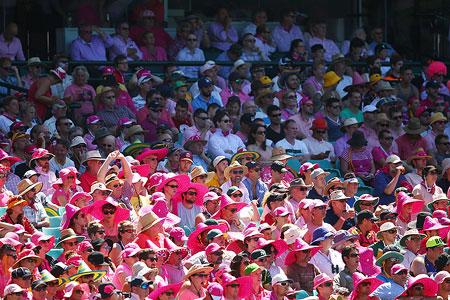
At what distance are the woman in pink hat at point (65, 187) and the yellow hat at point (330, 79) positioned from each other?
5.68 meters

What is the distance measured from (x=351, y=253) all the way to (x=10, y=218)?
3.10 m

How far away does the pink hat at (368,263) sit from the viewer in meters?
14.3

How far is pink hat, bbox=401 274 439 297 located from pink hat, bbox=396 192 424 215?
251 cm

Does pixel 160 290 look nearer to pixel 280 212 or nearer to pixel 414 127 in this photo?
pixel 280 212

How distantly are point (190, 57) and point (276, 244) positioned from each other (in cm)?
680

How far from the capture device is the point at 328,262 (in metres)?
14.5

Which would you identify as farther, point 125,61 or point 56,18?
point 56,18

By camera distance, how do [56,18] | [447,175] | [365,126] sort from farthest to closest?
1. [56,18]
2. [365,126]
3. [447,175]

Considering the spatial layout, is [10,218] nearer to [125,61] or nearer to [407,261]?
[407,261]

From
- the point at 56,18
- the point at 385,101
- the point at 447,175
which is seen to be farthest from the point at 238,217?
the point at 56,18

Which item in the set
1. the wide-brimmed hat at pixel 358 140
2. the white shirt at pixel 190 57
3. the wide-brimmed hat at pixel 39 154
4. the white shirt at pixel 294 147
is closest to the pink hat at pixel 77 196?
the wide-brimmed hat at pixel 39 154

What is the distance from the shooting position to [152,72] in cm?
2034

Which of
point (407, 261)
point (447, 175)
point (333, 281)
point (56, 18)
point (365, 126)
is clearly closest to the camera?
point (333, 281)

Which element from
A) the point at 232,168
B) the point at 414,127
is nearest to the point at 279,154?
the point at 232,168
